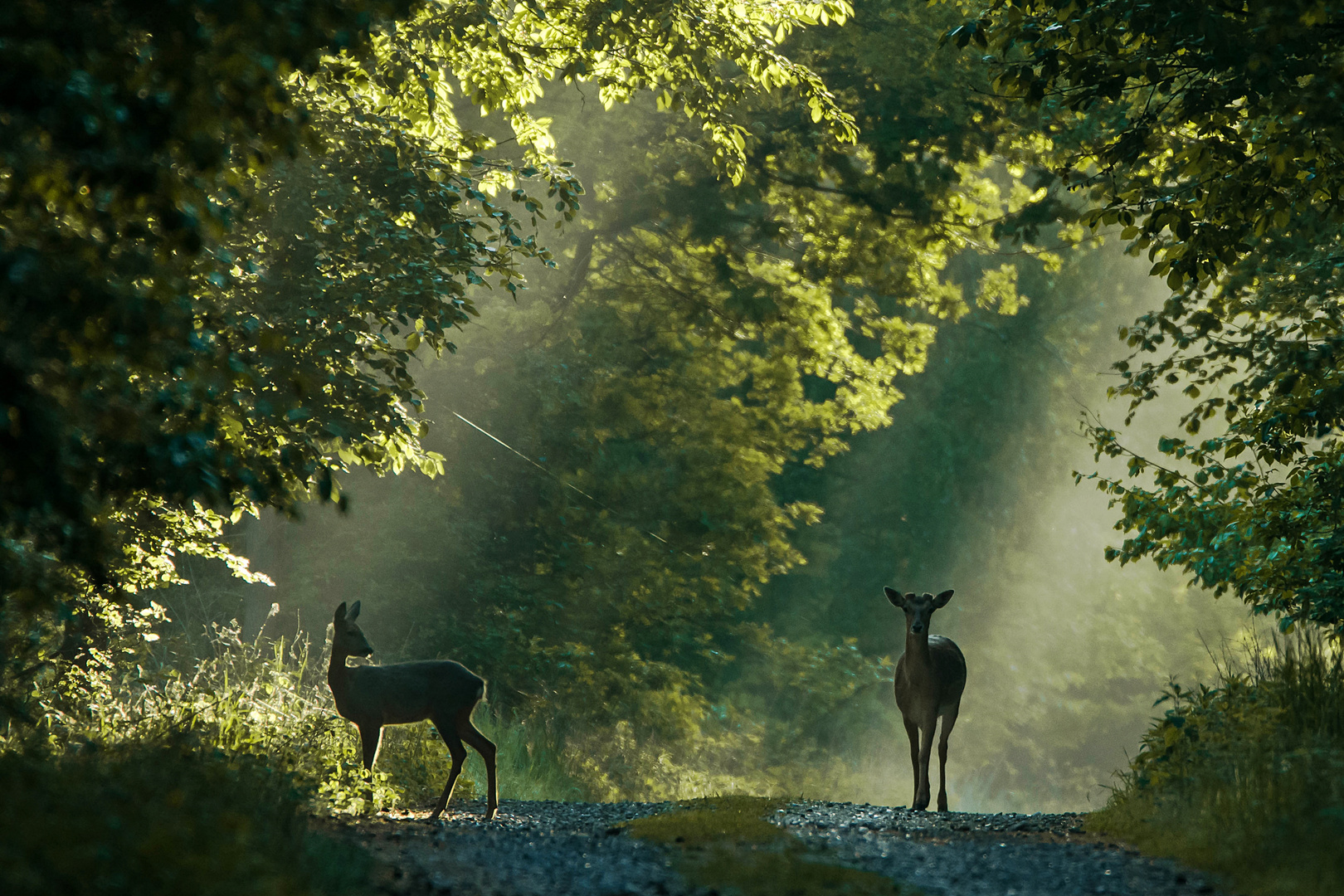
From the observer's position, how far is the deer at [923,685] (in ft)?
33.2

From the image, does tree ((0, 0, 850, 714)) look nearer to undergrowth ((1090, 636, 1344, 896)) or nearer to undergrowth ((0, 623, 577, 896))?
undergrowth ((0, 623, 577, 896))

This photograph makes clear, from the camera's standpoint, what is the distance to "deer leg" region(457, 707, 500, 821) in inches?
331

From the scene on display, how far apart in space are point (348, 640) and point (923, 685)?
5.04m

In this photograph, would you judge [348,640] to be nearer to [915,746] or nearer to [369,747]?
[369,747]

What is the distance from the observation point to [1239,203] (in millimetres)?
7590

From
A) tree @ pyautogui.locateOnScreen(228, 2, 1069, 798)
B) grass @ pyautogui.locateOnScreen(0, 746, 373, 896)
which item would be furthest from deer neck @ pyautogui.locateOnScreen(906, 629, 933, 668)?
tree @ pyautogui.locateOnScreen(228, 2, 1069, 798)

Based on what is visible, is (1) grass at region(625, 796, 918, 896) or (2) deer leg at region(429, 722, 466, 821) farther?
(2) deer leg at region(429, 722, 466, 821)

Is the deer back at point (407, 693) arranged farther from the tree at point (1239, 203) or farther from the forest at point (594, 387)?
the tree at point (1239, 203)

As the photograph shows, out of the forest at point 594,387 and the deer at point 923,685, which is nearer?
the forest at point 594,387

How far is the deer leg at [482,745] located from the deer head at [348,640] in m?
0.83

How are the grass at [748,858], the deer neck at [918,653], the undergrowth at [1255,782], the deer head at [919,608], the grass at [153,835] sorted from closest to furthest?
the grass at [153,835]
the grass at [748,858]
the undergrowth at [1255,782]
the deer head at [919,608]
the deer neck at [918,653]

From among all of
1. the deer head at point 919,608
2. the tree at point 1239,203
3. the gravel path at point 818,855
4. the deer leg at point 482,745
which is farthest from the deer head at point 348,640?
the tree at point 1239,203

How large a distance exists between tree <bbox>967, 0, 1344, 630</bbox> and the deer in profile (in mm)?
5537

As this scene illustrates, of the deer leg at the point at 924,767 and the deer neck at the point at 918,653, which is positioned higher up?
the deer neck at the point at 918,653
